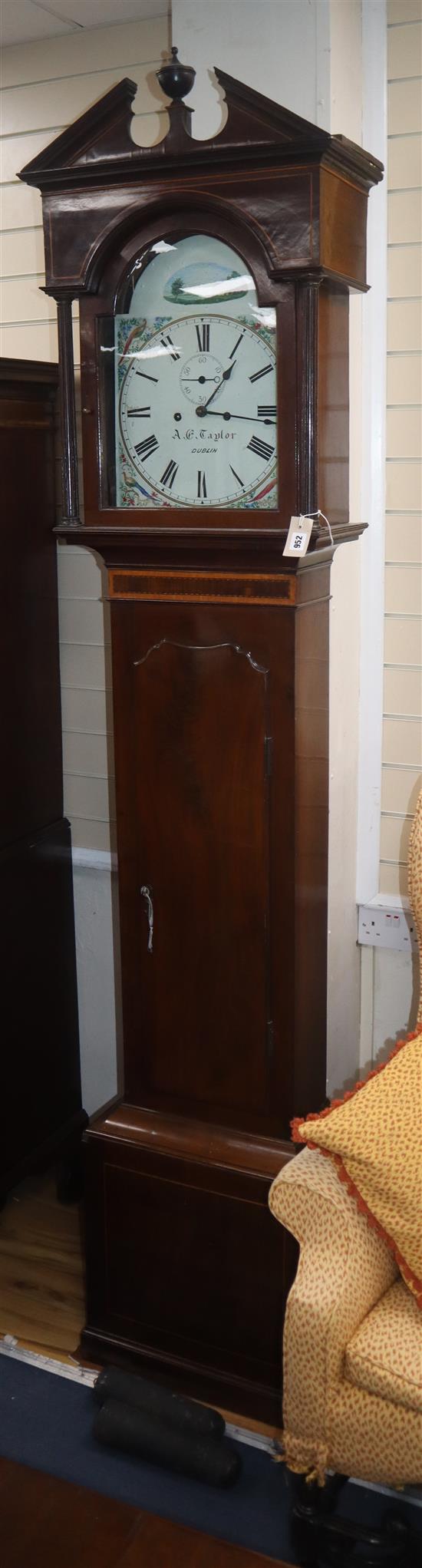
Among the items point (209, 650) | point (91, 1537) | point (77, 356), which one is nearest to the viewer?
point (91, 1537)

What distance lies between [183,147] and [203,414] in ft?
1.15

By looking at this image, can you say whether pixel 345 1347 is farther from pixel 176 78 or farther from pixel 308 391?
pixel 176 78

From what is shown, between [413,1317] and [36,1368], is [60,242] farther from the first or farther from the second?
[36,1368]

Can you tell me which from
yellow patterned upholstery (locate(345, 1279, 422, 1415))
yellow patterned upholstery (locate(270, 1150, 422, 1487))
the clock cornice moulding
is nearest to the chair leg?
yellow patterned upholstery (locate(270, 1150, 422, 1487))

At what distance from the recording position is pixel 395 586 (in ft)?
7.43

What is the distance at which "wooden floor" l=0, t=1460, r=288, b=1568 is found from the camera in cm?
133

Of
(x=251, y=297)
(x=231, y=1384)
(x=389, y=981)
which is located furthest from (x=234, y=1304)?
(x=251, y=297)

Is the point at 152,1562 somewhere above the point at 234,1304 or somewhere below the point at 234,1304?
above

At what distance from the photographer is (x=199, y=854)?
6.83ft

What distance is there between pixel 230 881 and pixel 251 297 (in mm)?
854

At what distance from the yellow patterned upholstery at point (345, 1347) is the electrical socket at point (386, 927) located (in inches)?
24.6

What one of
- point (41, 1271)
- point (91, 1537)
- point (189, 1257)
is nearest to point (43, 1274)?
point (41, 1271)

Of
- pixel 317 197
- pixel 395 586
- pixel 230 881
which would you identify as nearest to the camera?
pixel 317 197

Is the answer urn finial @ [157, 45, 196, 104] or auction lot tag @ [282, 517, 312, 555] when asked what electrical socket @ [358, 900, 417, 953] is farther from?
urn finial @ [157, 45, 196, 104]
